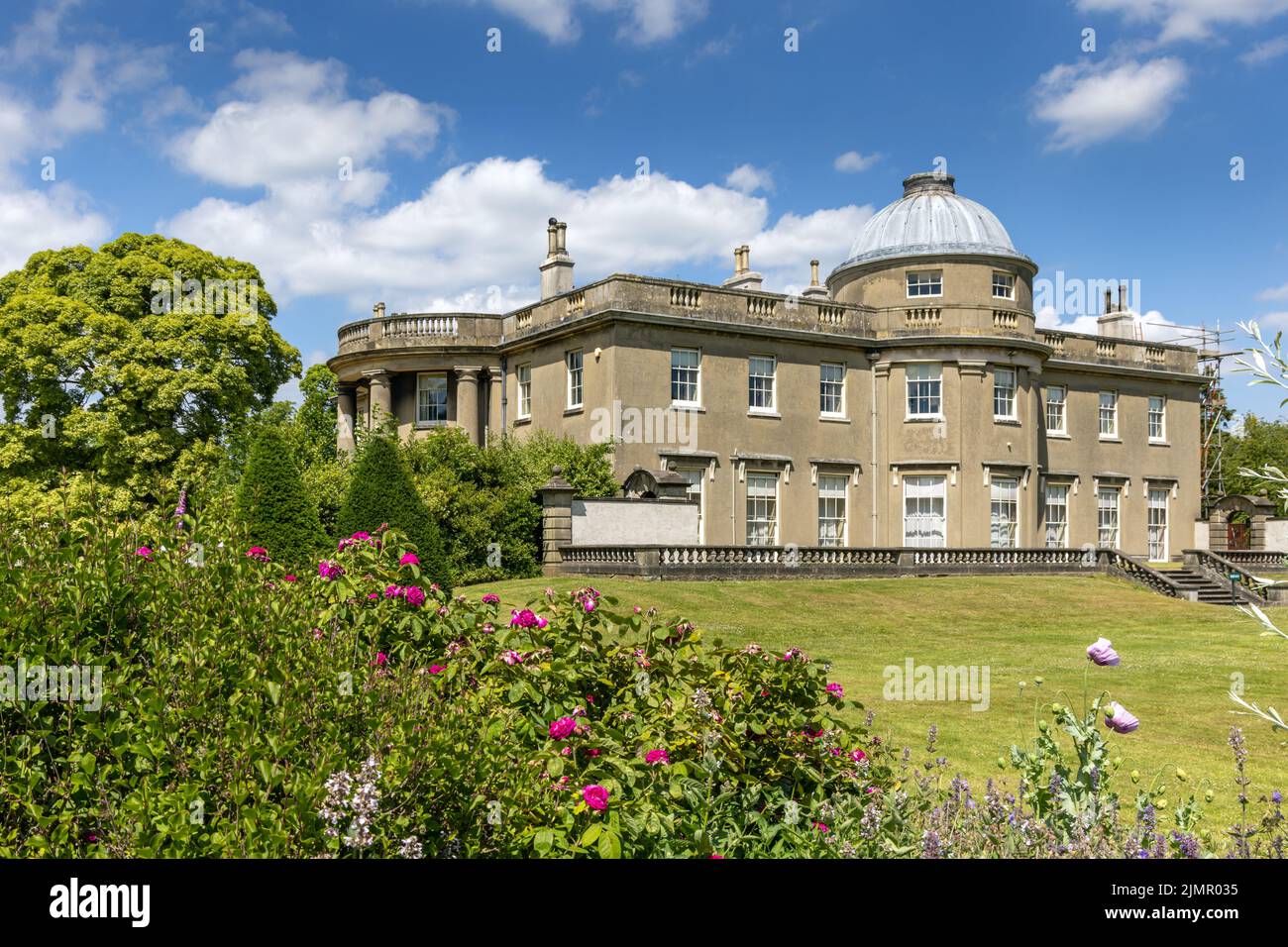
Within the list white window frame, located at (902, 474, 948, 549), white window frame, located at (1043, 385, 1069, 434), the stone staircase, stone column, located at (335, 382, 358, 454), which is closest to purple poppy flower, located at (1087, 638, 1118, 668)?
the stone staircase

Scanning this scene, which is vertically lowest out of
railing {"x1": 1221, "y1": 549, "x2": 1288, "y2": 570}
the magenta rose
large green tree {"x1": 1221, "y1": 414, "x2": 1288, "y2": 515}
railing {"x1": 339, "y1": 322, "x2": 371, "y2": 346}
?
railing {"x1": 1221, "y1": 549, "x2": 1288, "y2": 570}

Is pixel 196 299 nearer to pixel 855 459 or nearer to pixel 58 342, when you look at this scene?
pixel 58 342

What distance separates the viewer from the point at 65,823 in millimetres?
3738

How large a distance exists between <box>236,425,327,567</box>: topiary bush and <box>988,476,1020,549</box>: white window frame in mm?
22489

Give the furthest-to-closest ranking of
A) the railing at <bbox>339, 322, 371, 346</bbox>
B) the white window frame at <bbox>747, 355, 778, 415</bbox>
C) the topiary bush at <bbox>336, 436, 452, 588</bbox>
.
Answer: the railing at <bbox>339, 322, 371, 346</bbox> < the white window frame at <bbox>747, 355, 778, 415</bbox> < the topiary bush at <bbox>336, 436, 452, 588</bbox>

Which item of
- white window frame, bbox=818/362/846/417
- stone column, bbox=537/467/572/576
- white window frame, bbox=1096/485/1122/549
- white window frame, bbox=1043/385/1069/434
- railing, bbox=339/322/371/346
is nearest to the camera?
stone column, bbox=537/467/572/576

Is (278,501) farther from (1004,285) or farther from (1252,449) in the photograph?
(1252,449)

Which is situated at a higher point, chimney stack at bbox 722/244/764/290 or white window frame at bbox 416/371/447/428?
chimney stack at bbox 722/244/764/290

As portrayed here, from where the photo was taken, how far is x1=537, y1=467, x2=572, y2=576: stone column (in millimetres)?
27750

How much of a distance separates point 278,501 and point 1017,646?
14.1 m

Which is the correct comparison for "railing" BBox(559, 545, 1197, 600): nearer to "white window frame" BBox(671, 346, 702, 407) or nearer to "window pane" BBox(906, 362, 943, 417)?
"window pane" BBox(906, 362, 943, 417)
